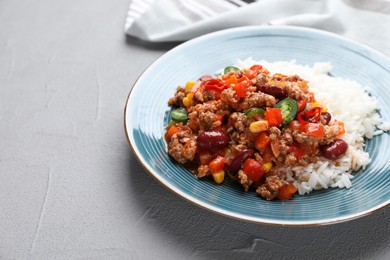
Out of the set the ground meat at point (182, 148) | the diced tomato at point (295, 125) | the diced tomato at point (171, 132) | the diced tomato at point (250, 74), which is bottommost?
the diced tomato at point (171, 132)

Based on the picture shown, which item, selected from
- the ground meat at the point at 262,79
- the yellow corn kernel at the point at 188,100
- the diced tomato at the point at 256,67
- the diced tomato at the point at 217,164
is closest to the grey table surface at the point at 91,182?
the diced tomato at the point at 217,164

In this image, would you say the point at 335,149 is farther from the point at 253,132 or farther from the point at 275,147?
the point at 253,132

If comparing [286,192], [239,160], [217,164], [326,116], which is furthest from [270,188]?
[326,116]

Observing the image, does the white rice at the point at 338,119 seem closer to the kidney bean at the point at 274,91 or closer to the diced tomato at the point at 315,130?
the diced tomato at the point at 315,130

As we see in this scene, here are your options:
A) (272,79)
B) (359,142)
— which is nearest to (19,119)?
(272,79)

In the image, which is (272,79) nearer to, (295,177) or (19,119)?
(295,177)

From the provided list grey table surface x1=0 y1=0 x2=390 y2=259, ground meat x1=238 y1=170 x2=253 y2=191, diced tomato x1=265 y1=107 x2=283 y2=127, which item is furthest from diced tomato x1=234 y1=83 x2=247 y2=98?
grey table surface x1=0 y1=0 x2=390 y2=259
